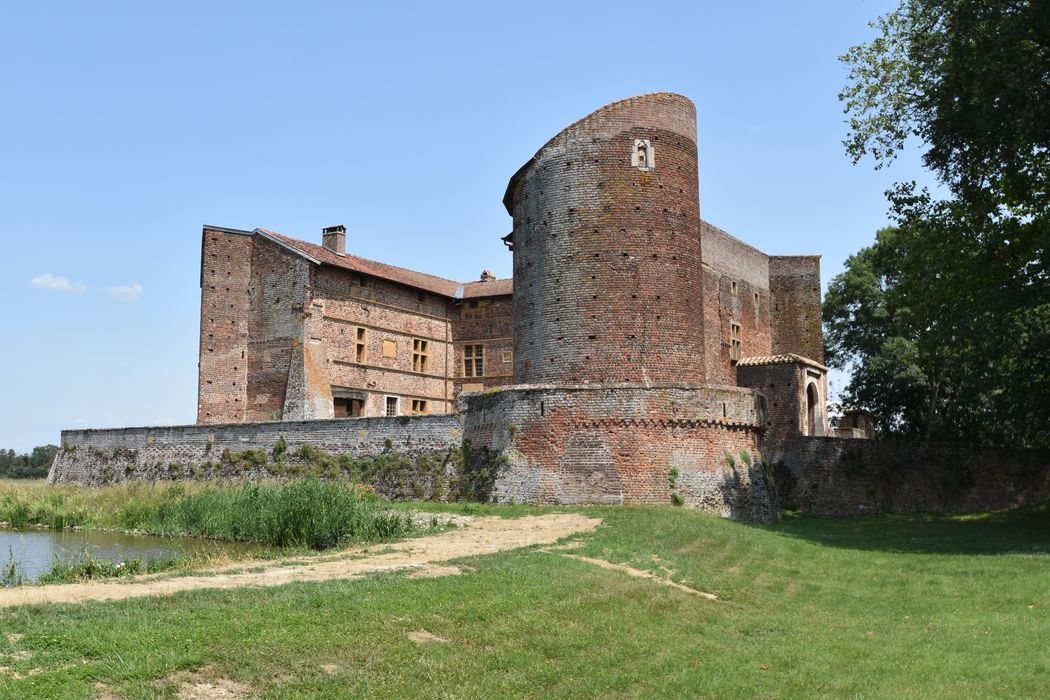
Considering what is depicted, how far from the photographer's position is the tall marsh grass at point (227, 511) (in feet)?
57.6

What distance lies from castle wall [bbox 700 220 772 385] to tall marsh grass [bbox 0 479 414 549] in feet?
61.8

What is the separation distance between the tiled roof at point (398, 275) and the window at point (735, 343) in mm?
9923

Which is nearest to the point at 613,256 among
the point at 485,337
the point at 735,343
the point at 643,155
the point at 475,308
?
the point at 643,155

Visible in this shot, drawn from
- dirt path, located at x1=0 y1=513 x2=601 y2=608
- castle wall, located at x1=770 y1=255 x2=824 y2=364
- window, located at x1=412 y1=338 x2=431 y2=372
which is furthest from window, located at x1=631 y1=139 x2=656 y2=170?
castle wall, located at x1=770 y1=255 x2=824 y2=364

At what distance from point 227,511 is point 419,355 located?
20379 mm

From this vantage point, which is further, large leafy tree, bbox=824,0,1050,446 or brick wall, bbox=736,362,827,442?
brick wall, bbox=736,362,827,442

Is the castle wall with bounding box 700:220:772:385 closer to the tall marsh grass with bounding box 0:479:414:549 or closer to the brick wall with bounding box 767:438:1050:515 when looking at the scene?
the brick wall with bounding box 767:438:1050:515

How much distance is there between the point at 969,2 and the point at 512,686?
18621mm

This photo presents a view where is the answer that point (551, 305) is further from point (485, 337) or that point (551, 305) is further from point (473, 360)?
point (473, 360)

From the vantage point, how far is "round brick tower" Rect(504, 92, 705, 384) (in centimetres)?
2600

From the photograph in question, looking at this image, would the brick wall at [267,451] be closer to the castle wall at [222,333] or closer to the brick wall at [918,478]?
the castle wall at [222,333]

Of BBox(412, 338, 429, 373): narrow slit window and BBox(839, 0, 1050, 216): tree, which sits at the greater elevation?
BBox(839, 0, 1050, 216): tree

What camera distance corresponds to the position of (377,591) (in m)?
11.3

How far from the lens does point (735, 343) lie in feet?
129
